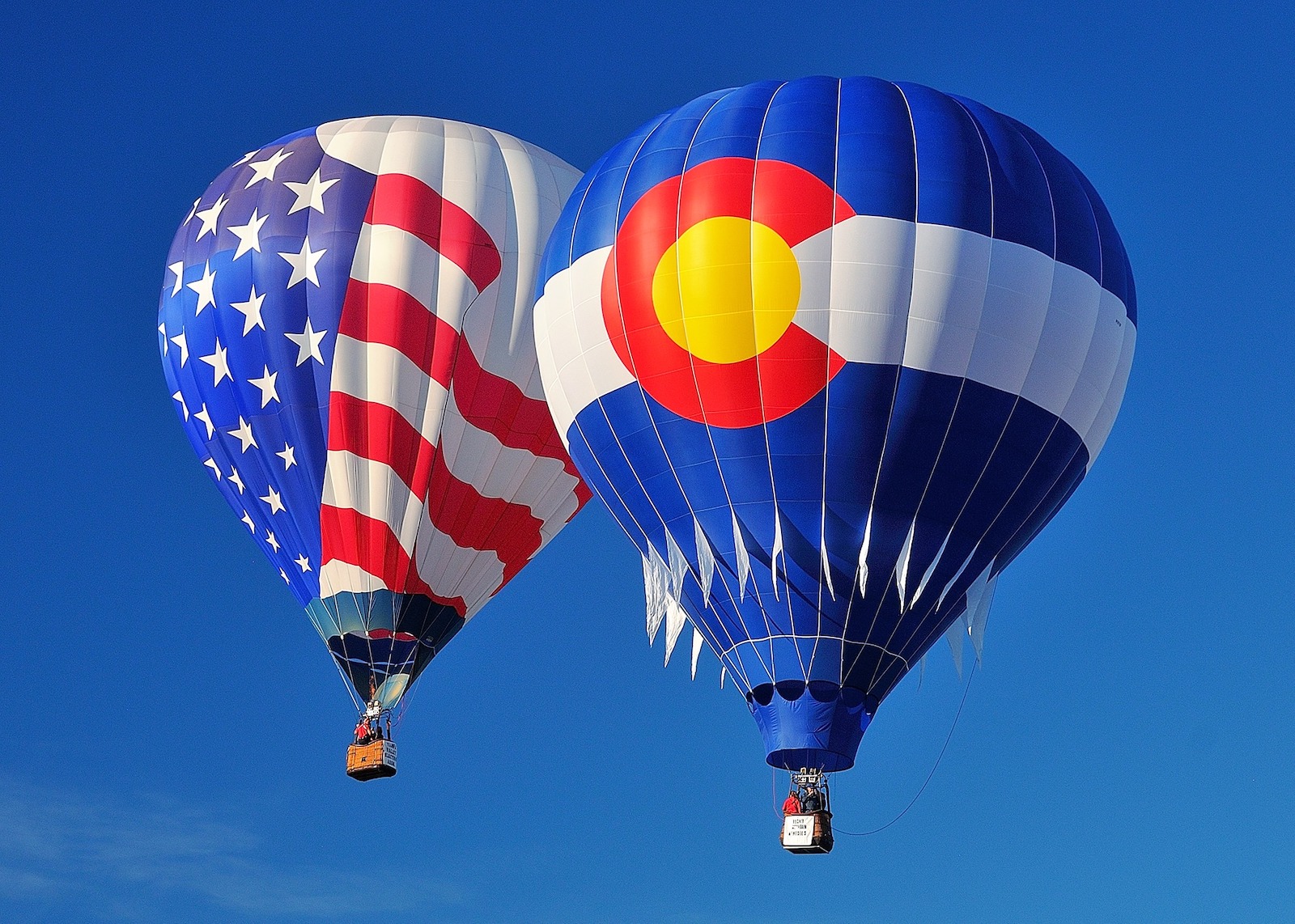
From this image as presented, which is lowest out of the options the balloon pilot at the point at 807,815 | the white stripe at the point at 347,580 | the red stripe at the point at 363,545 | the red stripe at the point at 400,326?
the balloon pilot at the point at 807,815

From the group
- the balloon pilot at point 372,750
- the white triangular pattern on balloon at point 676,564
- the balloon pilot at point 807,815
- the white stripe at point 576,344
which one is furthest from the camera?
the balloon pilot at point 372,750

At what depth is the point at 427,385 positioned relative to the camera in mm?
24250

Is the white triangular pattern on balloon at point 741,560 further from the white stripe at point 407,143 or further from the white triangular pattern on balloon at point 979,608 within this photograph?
the white stripe at point 407,143

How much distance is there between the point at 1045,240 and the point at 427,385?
6654mm

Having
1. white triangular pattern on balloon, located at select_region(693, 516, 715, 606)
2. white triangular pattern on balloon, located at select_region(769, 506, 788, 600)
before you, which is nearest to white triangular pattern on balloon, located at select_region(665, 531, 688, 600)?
white triangular pattern on balloon, located at select_region(693, 516, 715, 606)

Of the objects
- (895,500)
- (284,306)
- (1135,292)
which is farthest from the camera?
(284,306)

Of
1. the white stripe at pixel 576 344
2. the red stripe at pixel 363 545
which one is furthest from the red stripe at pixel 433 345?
the white stripe at pixel 576 344

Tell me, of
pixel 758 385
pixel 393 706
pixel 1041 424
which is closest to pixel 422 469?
pixel 393 706

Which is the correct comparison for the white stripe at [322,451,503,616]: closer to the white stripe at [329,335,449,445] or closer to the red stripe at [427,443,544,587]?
the red stripe at [427,443,544,587]

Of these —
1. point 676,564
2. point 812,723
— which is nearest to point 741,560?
point 676,564

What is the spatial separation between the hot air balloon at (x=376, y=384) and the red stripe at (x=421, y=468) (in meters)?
0.02

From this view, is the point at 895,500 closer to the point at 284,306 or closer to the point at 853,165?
the point at 853,165

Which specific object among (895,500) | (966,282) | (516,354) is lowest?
(895,500)

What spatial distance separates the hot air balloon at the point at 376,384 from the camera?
24.2 m
